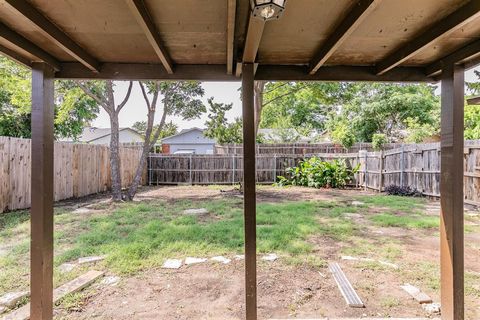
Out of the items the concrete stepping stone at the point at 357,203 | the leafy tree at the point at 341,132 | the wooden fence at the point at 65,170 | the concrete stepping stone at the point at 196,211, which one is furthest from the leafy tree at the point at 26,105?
the leafy tree at the point at 341,132

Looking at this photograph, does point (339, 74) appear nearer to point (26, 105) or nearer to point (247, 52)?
point (247, 52)

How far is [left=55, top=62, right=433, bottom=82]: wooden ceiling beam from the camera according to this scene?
2100 mm

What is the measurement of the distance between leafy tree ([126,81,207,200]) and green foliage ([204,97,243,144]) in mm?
961

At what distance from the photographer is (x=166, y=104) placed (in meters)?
8.95

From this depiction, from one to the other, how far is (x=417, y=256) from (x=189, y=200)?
5.43 m

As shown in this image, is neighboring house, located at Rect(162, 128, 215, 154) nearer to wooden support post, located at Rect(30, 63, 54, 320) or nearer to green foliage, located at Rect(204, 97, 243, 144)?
→ green foliage, located at Rect(204, 97, 243, 144)

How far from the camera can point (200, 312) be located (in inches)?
95.4

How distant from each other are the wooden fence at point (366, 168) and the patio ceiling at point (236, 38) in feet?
18.1

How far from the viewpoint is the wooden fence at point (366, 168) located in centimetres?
640

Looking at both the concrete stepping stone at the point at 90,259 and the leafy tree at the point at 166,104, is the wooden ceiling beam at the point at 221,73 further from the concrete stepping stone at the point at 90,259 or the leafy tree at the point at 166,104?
the leafy tree at the point at 166,104

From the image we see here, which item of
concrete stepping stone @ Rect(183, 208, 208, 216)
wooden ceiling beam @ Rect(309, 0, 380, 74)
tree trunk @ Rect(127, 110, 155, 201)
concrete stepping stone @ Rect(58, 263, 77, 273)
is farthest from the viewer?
tree trunk @ Rect(127, 110, 155, 201)

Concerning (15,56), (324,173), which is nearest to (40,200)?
(15,56)

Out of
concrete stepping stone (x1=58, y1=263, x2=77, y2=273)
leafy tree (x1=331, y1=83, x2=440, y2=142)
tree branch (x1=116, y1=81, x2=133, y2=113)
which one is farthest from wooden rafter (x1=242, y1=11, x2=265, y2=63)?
leafy tree (x1=331, y1=83, x2=440, y2=142)

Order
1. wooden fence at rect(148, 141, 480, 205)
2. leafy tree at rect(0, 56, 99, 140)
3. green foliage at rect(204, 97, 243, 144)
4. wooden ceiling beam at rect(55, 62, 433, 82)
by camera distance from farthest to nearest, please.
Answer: green foliage at rect(204, 97, 243, 144)
leafy tree at rect(0, 56, 99, 140)
wooden fence at rect(148, 141, 480, 205)
wooden ceiling beam at rect(55, 62, 433, 82)
